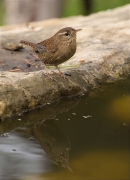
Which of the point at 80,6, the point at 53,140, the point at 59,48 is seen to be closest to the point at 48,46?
the point at 59,48

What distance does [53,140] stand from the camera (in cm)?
419

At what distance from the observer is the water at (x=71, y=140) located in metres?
3.54

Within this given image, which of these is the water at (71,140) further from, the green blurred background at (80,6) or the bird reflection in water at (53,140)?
→ the green blurred background at (80,6)

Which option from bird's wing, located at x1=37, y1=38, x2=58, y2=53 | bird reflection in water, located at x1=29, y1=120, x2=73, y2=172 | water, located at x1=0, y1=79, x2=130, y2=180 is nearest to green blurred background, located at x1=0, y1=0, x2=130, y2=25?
bird's wing, located at x1=37, y1=38, x2=58, y2=53

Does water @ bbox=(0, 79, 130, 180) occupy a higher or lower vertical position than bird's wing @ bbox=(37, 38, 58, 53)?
lower

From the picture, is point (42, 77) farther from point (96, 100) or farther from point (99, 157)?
point (99, 157)

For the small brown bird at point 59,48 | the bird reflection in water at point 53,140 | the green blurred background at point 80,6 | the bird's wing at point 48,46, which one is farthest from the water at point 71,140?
the green blurred background at point 80,6

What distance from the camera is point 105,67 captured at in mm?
5742

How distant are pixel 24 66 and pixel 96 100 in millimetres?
1319

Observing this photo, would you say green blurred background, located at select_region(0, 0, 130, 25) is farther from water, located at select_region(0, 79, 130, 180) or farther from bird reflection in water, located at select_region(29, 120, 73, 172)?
bird reflection in water, located at select_region(29, 120, 73, 172)

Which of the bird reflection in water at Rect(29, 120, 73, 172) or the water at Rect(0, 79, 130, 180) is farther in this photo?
the bird reflection in water at Rect(29, 120, 73, 172)

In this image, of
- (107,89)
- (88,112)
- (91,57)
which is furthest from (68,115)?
(91,57)

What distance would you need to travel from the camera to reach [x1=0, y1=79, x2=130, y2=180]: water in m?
3.54

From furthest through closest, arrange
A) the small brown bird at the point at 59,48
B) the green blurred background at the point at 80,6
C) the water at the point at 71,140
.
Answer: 1. the green blurred background at the point at 80,6
2. the small brown bird at the point at 59,48
3. the water at the point at 71,140
